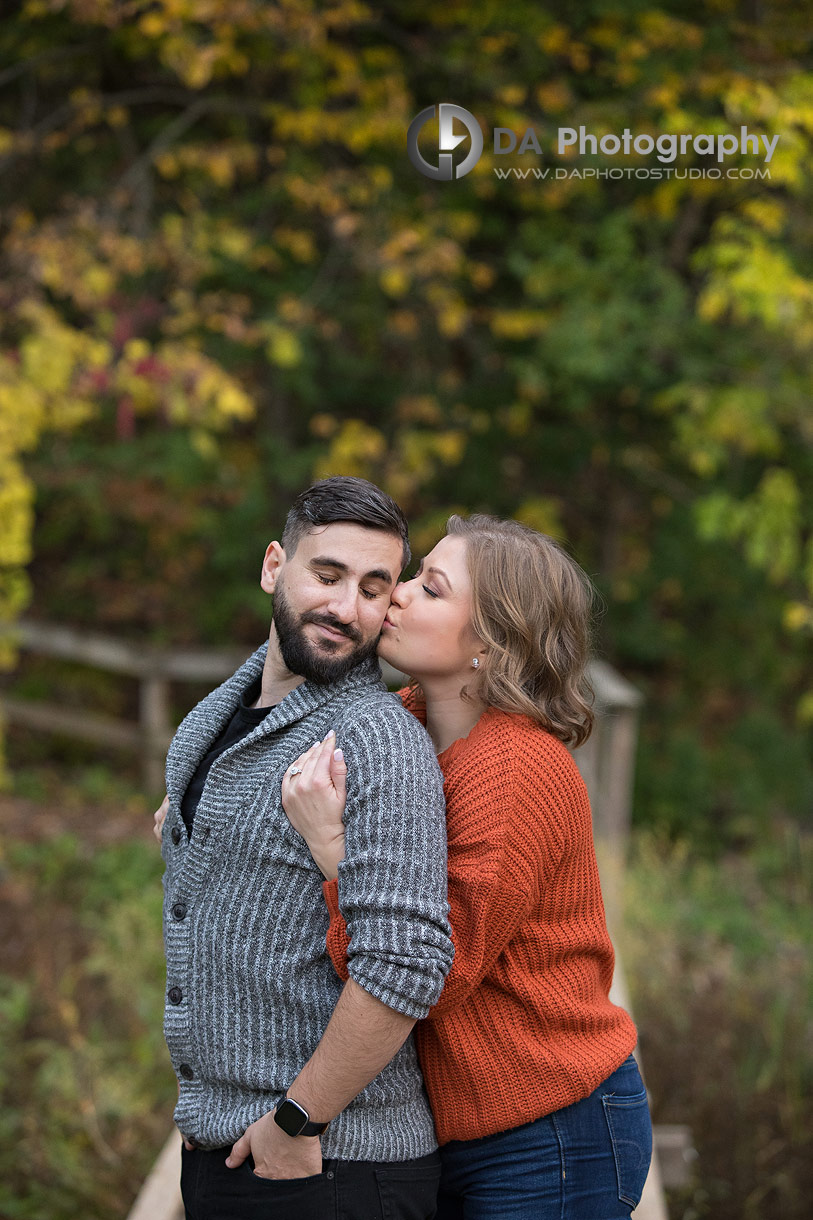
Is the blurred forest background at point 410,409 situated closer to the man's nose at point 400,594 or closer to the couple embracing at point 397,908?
the couple embracing at point 397,908

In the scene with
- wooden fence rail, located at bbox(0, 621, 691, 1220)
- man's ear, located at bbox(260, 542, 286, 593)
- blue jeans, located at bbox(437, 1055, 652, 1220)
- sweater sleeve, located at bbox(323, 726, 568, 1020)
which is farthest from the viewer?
wooden fence rail, located at bbox(0, 621, 691, 1220)

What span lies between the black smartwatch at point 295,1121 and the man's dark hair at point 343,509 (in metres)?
0.87

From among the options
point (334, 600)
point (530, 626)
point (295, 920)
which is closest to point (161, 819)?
point (295, 920)

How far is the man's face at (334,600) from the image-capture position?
6.07 ft

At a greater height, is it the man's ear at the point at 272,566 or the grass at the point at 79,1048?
the man's ear at the point at 272,566

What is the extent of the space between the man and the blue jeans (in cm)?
10

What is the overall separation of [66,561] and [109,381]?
3.73 metres

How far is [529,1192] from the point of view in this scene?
1.85 m

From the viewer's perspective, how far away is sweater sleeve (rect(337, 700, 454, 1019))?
1.57m

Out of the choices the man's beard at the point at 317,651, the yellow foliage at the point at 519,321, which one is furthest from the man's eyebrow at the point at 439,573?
the yellow foliage at the point at 519,321

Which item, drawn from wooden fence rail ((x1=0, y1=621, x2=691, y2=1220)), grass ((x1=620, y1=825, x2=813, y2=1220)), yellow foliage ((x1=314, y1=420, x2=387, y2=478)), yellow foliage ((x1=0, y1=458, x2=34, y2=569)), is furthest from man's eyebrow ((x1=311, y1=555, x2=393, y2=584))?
yellow foliage ((x1=314, y1=420, x2=387, y2=478))

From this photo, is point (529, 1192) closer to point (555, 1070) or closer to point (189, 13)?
point (555, 1070)

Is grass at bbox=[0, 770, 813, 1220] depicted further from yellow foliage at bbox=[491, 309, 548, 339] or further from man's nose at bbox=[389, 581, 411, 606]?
yellow foliage at bbox=[491, 309, 548, 339]

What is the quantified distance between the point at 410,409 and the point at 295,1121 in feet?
21.7
